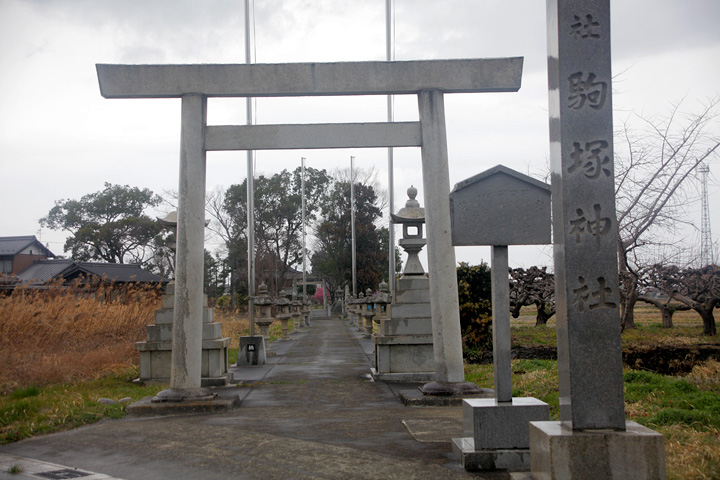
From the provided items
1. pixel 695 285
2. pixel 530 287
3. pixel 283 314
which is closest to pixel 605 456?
pixel 695 285

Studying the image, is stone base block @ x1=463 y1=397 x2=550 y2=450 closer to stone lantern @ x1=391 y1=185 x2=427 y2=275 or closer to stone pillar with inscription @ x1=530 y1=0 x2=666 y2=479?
stone pillar with inscription @ x1=530 y1=0 x2=666 y2=479

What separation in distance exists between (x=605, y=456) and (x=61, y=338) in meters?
12.0

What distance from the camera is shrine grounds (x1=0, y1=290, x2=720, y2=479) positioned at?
640 cm

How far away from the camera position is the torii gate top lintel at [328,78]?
8.88m

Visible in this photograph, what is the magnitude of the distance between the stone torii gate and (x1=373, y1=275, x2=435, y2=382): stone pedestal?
2473 millimetres

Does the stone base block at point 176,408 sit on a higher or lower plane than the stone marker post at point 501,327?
lower

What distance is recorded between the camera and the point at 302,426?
738 cm

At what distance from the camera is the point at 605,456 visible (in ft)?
13.2

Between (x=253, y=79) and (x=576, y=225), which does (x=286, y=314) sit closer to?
(x=253, y=79)

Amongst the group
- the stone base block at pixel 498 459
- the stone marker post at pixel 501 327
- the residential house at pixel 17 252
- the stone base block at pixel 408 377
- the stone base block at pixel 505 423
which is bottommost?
the stone base block at pixel 408 377

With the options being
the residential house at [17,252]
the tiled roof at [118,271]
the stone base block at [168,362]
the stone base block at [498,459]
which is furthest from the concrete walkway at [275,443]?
the residential house at [17,252]

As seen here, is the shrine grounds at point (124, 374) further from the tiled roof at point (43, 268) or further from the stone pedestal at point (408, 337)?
the tiled roof at point (43, 268)

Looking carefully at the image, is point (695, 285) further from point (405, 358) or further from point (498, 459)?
point (498, 459)

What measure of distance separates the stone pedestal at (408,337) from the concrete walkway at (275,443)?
1448 millimetres
